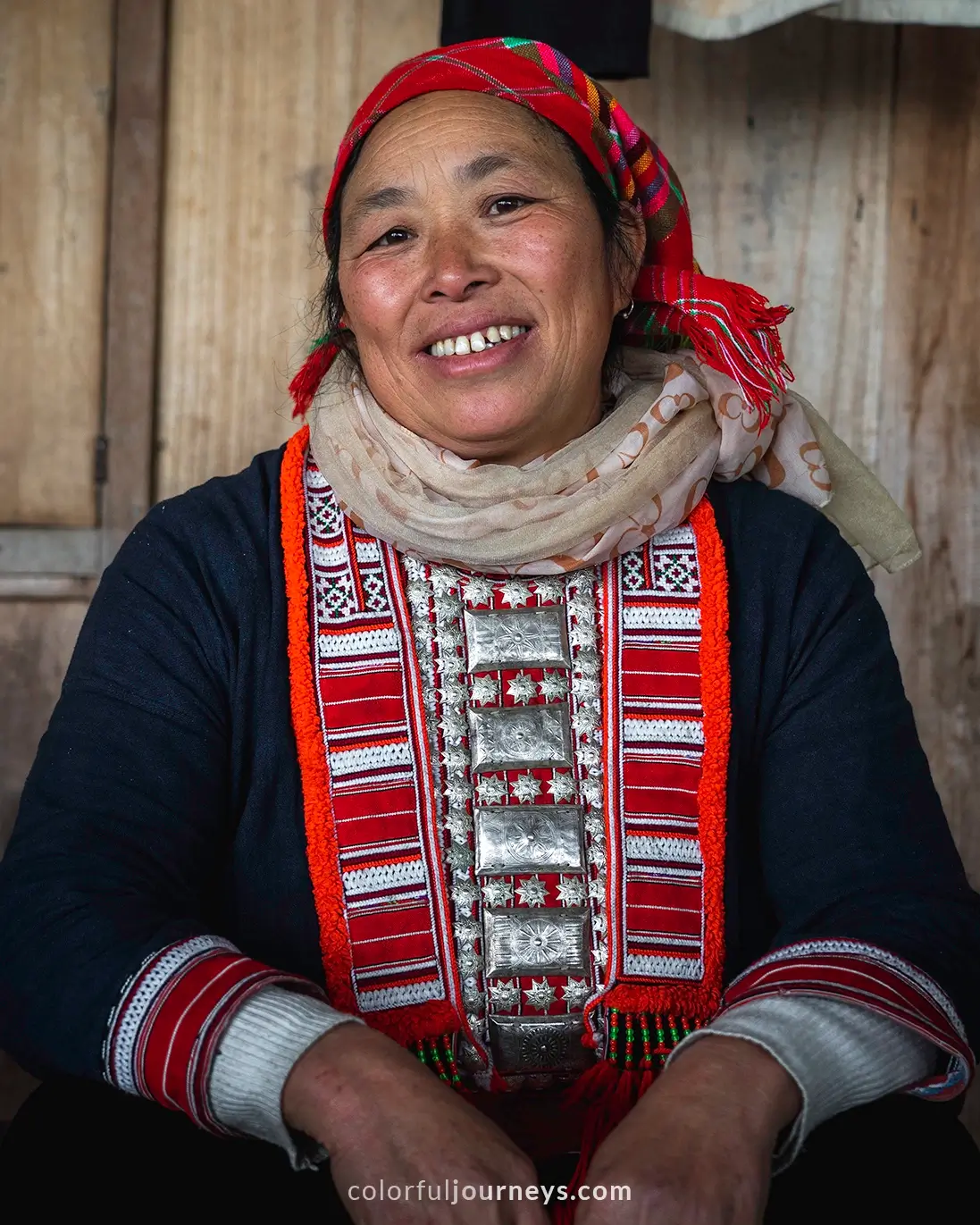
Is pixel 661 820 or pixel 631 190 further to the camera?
pixel 631 190

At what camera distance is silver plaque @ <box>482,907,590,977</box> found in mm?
1636

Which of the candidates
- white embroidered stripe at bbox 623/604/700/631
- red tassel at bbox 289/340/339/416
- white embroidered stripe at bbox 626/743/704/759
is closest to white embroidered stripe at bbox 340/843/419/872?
white embroidered stripe at bbox 626/743/704/759

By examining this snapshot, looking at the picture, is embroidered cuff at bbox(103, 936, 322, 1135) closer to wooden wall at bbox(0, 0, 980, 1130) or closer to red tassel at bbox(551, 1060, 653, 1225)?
red tassel at bbox(551, 1060, 653, 1225)

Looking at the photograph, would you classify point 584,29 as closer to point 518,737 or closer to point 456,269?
point 456,269

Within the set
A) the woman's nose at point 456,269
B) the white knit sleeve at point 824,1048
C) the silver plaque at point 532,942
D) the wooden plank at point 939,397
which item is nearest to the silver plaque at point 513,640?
the silver plaque at point 532,942

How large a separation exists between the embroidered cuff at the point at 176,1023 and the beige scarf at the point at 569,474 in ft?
2.05

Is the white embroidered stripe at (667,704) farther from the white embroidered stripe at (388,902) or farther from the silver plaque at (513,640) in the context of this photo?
the white embroidered stripe at (388,902)

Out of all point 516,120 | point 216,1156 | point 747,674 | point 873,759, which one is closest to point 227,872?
point 216,1156

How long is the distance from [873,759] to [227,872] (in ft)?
2.76

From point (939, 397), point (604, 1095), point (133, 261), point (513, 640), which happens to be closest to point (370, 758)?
point (513, 640)

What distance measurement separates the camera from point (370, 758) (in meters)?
1.66

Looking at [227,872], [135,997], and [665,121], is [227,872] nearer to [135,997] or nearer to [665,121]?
[135,997]

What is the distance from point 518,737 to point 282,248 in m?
1.38

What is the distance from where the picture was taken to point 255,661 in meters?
1.68
